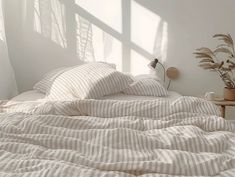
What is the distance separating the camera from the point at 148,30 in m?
3.18

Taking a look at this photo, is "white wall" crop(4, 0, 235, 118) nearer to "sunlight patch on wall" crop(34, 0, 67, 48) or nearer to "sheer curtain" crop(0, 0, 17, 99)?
"sunlight patch on wall" crop(34, 0, 67, 48)

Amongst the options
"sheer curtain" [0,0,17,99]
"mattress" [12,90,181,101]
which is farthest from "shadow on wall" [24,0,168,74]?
"mattress" [12,90,181,101]

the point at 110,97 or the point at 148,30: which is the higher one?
the point at 148,30

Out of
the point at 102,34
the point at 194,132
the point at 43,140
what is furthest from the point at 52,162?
the point at 102,34

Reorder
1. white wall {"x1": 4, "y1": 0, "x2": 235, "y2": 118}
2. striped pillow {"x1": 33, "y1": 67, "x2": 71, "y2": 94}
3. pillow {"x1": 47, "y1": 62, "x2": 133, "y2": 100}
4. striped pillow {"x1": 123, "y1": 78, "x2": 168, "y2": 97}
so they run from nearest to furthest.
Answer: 1. pillow {"x1": 47, "y1": 62, "x2": 133, "y2": 100}
2. striped pillow {"x1": 123, "y1": 78, "x2": 168, "y2": 97}
3. striped pillow {"x1": 33, "y1": 67, "x2": 71, "y2": 94}
4. white wall {"x1": 4, "y1": 0, "x2": 235, "y2": 118}

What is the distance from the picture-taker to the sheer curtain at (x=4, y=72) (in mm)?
2998

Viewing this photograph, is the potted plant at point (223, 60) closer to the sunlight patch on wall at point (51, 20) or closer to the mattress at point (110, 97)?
the mattress at point (110, 97)

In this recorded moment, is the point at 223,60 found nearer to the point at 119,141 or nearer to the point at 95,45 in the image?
the point at 95,45

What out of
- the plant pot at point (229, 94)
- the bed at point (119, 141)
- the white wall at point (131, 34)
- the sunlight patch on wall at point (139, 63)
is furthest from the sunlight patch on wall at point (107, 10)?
the bed at point (119, 141)

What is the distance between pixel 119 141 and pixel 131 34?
1.91 m

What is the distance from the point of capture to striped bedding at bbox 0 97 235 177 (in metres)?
1.17

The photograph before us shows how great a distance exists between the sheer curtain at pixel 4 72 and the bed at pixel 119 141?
109 centimetres

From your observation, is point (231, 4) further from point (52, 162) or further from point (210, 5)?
point (52, 162)

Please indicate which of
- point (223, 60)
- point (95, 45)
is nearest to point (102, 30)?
point (95, 45)
